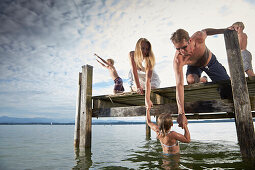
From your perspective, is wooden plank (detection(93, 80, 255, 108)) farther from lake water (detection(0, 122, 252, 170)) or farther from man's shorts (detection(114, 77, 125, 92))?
lake water (detection(0, 122, 252, 170))

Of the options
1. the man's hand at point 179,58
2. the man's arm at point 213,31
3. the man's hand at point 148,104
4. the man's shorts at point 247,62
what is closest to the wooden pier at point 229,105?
the man's arm at point 213,31

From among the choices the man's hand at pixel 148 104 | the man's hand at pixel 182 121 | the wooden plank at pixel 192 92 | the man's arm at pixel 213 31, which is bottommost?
the man's hand at pixel 182 121

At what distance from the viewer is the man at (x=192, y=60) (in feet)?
12.2

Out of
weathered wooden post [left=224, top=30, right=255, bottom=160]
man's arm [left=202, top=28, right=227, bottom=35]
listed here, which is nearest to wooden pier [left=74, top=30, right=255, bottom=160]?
weathered wooden post [left=224, top=30, right=255, bottom=160]

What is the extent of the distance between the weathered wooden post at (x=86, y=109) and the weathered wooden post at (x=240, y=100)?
406 cm

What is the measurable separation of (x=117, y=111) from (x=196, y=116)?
585 cm

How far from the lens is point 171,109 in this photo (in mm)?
4355

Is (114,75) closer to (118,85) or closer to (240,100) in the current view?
(118,85)

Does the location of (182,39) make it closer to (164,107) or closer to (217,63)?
(217,63)

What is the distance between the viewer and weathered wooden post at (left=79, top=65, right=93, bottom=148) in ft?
18.3

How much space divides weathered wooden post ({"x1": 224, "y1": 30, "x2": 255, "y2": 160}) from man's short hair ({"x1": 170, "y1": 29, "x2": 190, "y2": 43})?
933mm

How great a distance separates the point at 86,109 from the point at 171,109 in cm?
275

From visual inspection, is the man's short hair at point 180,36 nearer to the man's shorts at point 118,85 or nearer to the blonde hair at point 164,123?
the blonde hair at point 164,123

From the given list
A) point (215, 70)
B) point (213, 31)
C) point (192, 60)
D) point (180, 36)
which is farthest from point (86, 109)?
point (213, 31)
